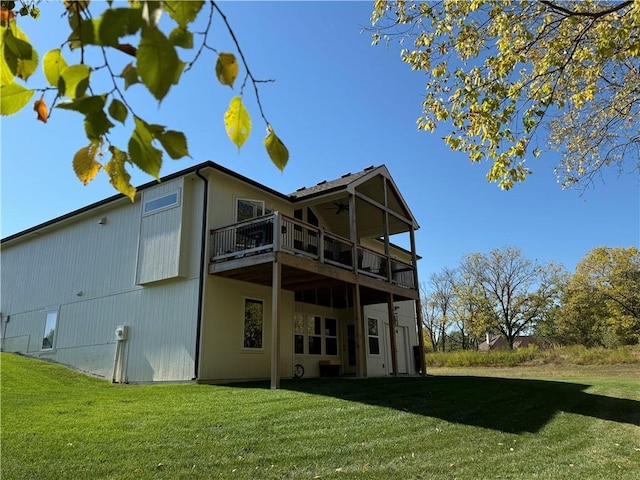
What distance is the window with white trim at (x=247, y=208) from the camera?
44.2 feet

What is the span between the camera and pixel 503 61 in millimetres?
6832

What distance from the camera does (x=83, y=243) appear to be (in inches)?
618

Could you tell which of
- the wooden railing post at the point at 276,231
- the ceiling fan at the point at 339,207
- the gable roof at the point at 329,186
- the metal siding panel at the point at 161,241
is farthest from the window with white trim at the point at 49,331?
the ceiling fan at the point at 339,207

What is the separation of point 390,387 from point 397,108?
5.89m

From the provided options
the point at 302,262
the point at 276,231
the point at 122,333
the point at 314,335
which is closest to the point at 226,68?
the point at 276,231

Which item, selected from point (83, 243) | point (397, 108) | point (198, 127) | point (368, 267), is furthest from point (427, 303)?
point (198, 127)

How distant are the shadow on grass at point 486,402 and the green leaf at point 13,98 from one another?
24.3 ft

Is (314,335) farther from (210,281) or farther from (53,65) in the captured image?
(53,65)

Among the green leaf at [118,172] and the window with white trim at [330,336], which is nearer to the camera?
the green leaf at [118,172]

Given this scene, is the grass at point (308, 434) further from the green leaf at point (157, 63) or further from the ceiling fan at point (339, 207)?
the ceiling fan at point (339, 207)

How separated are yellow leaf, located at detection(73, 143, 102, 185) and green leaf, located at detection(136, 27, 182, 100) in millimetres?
462

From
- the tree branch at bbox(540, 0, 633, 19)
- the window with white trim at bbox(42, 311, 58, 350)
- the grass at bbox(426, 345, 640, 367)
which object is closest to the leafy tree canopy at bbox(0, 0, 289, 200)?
the tree branch at bbox(540, 0, 633, 19)

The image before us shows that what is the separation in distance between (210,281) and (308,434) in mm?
6814

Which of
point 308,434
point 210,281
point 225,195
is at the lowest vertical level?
point 308,434
